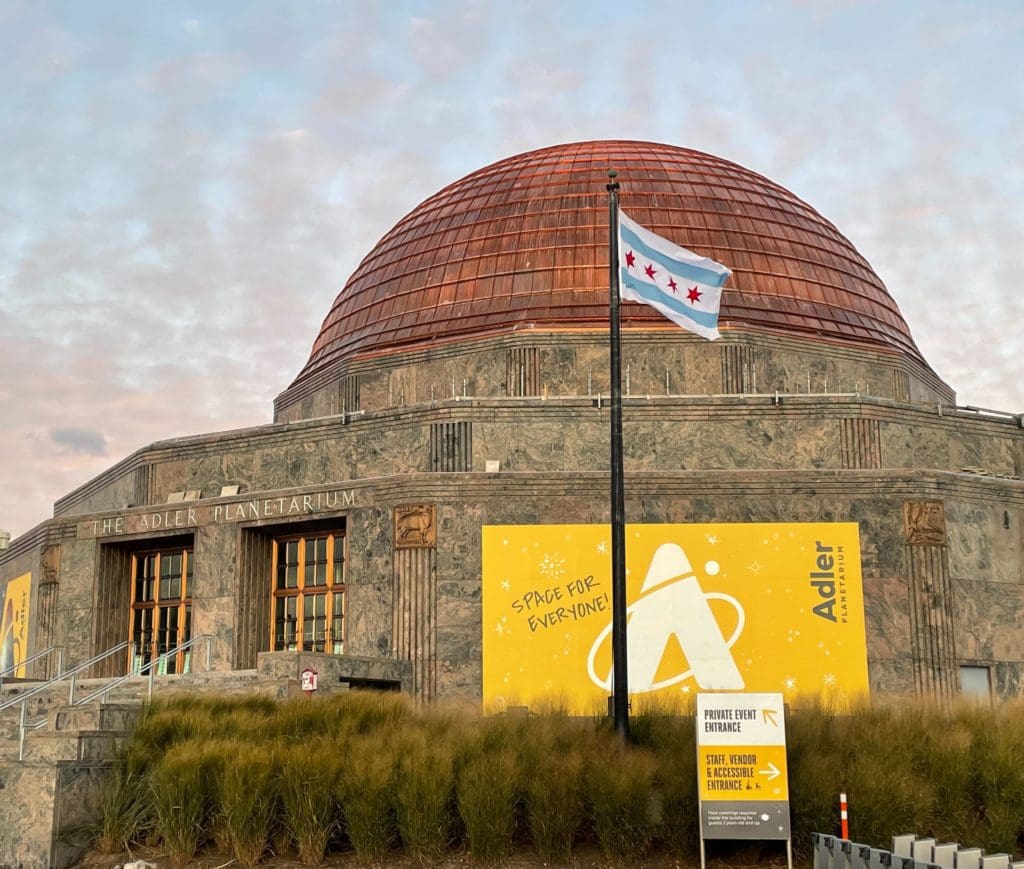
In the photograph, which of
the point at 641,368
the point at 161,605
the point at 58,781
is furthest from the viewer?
the point at 641,368

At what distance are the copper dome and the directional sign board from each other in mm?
9968

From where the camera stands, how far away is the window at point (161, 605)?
14.8 metres

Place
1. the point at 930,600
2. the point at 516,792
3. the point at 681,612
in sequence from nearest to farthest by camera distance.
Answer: the point at 516,792 → the point at 681,612 → the point at 930,600

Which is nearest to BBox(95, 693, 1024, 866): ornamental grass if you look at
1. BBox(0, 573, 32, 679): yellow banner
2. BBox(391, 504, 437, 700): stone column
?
BBox(391, 504, 437, 700): stone column

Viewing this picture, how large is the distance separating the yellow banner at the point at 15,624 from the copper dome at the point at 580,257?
5776 millimetres

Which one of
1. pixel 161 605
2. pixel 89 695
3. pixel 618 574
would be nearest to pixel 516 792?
pixel 618 574

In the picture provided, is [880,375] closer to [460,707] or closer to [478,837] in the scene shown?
[460,707]

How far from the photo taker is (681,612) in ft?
41.5

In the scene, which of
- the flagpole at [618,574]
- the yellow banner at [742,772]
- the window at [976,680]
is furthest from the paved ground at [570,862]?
the window at [976,680]

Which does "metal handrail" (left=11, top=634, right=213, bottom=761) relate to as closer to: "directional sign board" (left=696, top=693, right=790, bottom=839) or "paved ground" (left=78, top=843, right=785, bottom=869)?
"paved ground" (left=78, top=843, right=785, bottom=869)

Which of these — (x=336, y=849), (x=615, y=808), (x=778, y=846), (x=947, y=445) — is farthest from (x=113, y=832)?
(x=947, y=445)

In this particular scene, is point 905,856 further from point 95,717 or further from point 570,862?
point 95,717

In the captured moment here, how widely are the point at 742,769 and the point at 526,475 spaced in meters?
5.55

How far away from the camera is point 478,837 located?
834cm
